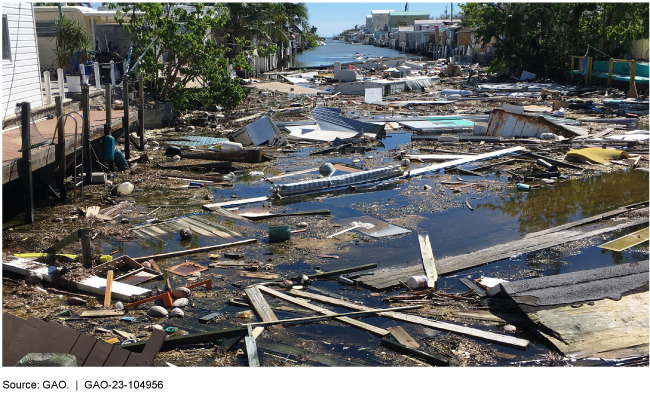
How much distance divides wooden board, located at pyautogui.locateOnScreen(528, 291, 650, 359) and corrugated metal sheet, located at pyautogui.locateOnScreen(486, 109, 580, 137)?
13.6 meters

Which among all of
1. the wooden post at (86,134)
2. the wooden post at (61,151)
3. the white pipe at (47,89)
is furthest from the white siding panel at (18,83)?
the wooden post at (61,151)

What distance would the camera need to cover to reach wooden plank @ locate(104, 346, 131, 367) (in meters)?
5.36

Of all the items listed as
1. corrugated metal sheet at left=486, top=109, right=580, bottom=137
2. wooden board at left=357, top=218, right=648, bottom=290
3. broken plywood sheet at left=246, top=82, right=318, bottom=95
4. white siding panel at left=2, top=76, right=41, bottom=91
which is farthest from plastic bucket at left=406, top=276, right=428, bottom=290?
broken plywood sheet at left=246, top=82, right=318, bottom=95

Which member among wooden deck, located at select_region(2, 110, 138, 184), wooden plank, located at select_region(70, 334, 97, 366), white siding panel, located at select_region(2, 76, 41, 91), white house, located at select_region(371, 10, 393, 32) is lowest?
wooden plank, located at select_region(70, 334, 97, 366)

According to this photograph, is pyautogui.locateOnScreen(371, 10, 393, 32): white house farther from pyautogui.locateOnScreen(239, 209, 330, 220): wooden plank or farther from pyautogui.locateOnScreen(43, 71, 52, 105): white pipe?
pyautogui.locateOnScreen(239, 209, 330, 220): wooden plank

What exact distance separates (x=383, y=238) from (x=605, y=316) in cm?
448

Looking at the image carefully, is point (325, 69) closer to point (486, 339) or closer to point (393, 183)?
point (393, 183)

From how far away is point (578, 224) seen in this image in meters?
11.4

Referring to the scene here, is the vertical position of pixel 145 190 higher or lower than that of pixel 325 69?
lower

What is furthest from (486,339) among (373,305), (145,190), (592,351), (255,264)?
(145,190)

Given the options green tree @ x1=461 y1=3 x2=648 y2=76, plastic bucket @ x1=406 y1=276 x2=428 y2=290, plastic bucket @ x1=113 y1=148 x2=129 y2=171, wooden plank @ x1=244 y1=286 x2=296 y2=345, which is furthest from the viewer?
green tree @ x1=461 y1=3 x2=648 y2=76

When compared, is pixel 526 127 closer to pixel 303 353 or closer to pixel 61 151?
pixel 61 151

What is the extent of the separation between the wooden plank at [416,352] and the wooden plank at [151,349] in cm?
251
